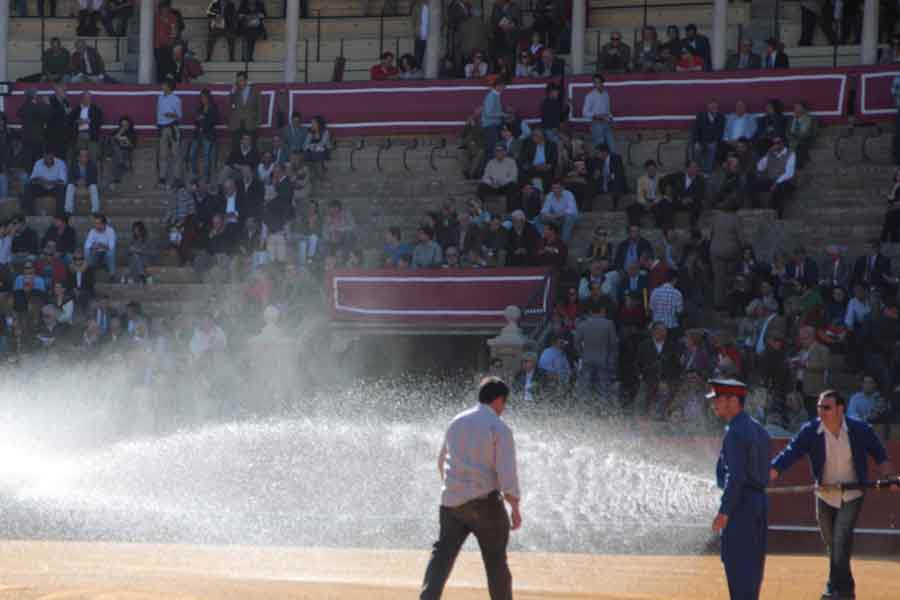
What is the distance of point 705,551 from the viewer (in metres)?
17.8

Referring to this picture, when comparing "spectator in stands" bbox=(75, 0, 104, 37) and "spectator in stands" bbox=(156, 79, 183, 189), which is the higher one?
"spectator in stands" bbox=(75, 0, 104, 37)

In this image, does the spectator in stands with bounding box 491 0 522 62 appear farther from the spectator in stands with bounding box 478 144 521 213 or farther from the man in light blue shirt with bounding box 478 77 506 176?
the spectator in stands with bounding box 478 144 521 213

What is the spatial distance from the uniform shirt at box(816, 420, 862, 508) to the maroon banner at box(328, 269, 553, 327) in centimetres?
1050

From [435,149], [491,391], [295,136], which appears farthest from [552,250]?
[491,391]

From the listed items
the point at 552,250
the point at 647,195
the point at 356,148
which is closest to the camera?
the point at 552,250

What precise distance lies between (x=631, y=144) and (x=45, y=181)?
30.9 ft

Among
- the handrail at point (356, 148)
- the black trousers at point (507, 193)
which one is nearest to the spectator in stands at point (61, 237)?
the handrail at point (356, 148)

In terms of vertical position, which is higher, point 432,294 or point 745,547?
point 432,294

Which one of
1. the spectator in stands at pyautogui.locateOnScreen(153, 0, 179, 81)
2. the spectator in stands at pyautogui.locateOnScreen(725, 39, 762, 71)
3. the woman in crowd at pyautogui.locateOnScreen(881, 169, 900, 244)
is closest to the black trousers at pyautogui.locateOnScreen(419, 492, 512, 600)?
the woman in crowd at pyautogui.locateOnScreen(881, 169, 900, 244)

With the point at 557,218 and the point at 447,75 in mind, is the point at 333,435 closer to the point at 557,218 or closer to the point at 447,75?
the point at 557,218

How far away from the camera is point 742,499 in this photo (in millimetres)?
11586

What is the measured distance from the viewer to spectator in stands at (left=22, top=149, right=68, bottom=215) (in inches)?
1152

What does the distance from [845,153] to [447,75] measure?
732cm

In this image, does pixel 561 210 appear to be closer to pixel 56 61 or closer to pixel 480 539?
pixel 56 61
